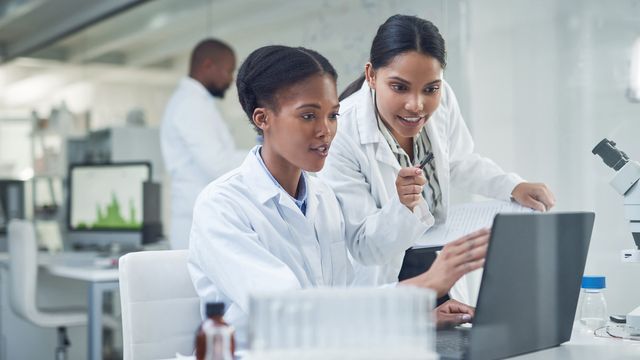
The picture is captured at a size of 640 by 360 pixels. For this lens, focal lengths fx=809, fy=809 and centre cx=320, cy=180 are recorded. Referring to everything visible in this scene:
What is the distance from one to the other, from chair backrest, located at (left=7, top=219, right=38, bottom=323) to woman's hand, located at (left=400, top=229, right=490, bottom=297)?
2895 millimetres

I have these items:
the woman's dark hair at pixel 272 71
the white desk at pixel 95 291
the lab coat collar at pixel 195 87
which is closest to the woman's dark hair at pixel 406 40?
the woman's dark hair at pixel 272 71

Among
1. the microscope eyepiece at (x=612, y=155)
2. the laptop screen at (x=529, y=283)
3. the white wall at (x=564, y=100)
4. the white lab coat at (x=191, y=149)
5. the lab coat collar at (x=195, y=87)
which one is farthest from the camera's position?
the lab coat collar at (x=195, y=87)

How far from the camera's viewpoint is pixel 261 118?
1513 mm

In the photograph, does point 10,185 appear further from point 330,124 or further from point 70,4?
point 330,124

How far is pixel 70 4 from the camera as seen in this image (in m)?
6.00

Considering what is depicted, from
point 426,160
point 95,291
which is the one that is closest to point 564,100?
point 426,160

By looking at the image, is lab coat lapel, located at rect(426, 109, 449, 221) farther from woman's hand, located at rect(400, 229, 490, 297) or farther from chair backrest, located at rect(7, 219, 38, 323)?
chair backrest, located at rect(7, 219, 38, 323)

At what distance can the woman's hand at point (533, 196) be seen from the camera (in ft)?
5.89

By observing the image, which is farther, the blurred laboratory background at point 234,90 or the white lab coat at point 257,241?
the blurred laboratory background at point 234,90

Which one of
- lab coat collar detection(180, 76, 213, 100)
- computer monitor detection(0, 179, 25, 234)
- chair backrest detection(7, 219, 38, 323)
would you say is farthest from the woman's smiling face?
computer monitor detection(0, 179, 25, 234)

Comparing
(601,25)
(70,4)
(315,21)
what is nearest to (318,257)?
(601,25)

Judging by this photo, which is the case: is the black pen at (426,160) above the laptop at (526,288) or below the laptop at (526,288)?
above

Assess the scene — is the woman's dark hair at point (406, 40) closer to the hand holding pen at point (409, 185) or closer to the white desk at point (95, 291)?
the hand holding pen at point (409, 185)

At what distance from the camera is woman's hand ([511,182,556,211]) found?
5.89ft
